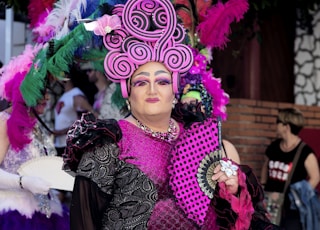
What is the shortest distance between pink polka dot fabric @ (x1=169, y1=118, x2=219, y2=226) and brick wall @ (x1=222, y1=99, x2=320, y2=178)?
13.7 ft

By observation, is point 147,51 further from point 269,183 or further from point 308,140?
point 308,140

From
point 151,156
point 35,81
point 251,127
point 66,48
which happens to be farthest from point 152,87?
point 251,127

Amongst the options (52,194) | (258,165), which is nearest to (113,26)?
(52,194)

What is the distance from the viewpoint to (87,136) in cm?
350

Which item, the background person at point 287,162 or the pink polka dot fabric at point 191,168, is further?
the background person at point 287,162

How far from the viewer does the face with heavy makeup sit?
364cm

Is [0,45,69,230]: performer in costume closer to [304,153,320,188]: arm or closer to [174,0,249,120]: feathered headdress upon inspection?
[174,0,249,120]: feathered headdress

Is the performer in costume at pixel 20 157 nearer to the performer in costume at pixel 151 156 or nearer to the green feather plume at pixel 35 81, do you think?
the green feather plume at pixel 35 81

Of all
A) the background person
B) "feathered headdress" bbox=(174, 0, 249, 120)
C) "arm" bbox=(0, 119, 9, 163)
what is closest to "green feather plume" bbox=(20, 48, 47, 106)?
"arm" bbox=(0, 119, 9, 163)

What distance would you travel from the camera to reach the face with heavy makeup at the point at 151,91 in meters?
3.64

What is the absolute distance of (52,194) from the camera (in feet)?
17.5

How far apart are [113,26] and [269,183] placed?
4023 mm

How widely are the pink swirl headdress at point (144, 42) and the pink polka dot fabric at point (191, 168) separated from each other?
0.28 metres

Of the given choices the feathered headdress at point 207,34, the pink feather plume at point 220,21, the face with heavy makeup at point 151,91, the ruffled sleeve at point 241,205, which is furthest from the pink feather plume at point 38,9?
the ruffled sleeve at point 241,205
